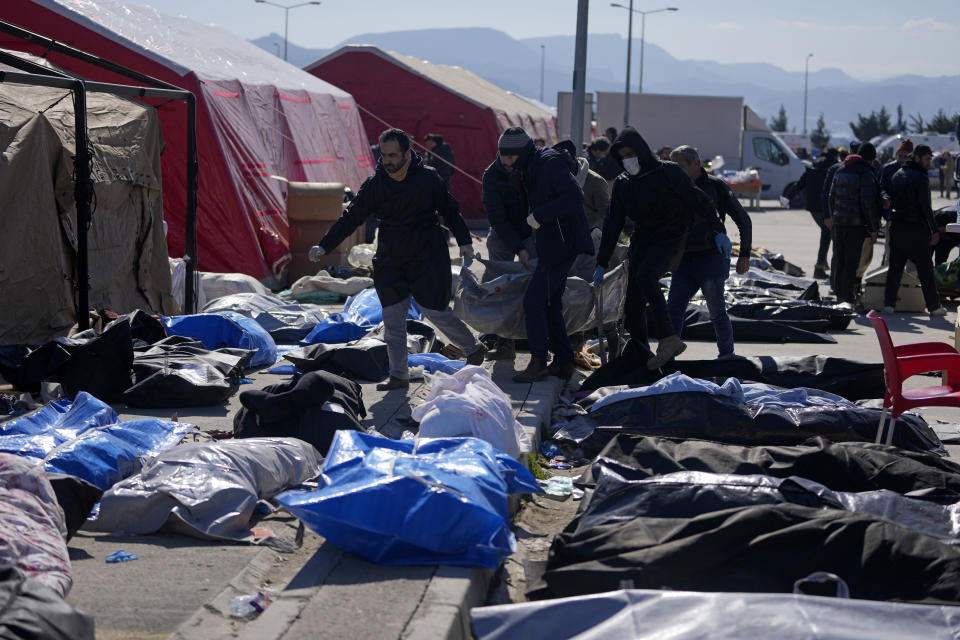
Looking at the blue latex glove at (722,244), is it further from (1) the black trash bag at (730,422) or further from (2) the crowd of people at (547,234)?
(1) the black trash bag at (730,422)

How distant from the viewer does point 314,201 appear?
552 inches

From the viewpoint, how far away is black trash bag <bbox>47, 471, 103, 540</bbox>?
14.1ft

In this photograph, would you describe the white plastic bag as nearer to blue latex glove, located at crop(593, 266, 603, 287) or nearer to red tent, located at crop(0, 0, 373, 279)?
blue latex glove, located at crop(593, 266, 603, 287)

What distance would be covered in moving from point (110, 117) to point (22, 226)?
1852mm

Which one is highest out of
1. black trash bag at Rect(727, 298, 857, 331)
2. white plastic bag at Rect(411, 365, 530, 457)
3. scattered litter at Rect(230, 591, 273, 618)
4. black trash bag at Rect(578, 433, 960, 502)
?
white plastic bag at Rect(411, 365, 530, 457)

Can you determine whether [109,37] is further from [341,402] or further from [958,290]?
[958,290]

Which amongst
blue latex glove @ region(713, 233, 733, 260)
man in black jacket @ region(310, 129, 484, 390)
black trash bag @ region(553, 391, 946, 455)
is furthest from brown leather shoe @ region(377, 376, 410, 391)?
Result: blue latex glove @ region(713, 233, 733, 260)

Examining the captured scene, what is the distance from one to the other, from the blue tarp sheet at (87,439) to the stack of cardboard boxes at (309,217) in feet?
25.8

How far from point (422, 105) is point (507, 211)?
56.0 feet

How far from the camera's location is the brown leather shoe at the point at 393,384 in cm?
747

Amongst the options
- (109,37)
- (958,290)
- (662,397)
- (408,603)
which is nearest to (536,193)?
(662,397)

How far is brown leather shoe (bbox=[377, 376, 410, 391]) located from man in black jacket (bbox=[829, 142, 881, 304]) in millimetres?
7161

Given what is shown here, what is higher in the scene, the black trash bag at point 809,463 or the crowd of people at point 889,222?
the crowd of people at point 889,222

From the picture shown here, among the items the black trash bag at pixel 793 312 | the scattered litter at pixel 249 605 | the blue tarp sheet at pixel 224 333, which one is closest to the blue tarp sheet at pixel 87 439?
the scattered litter at pixel 249 605
